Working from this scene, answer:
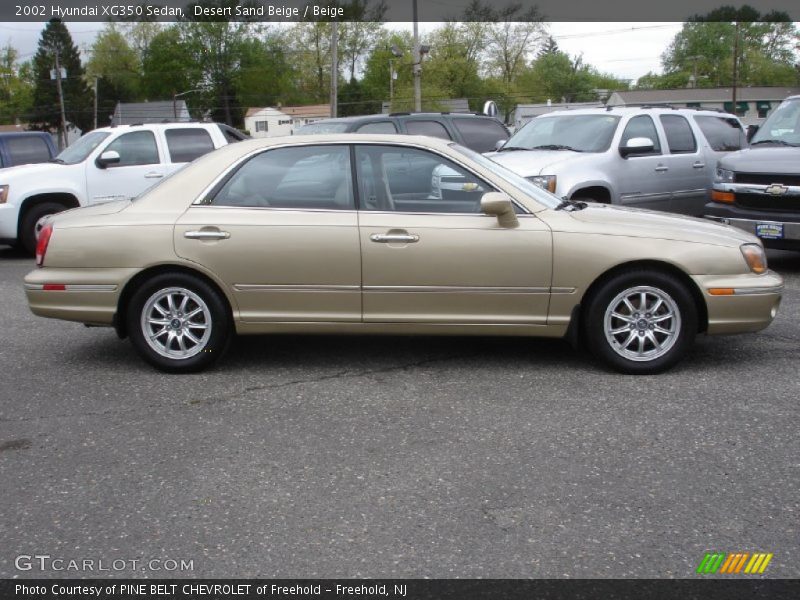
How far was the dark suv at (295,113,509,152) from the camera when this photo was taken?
1284 cm

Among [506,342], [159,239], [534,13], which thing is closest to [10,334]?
[159,239]

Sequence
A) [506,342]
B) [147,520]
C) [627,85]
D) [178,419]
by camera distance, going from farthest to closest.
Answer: [627,85] < [506,342] < [178,419] < [147,520]

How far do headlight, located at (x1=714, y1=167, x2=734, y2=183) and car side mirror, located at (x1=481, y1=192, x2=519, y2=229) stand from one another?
490cm

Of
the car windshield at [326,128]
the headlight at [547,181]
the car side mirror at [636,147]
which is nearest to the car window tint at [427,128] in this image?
the car windshield at [326,128]

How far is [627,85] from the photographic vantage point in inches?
5320

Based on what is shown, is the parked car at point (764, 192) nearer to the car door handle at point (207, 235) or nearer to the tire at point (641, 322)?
the tire at point (641, 322)

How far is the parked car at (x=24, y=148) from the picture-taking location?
46.0 ft

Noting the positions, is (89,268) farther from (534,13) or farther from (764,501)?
(534,13)

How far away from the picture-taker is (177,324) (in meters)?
5.66

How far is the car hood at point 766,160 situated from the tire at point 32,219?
28.4ft

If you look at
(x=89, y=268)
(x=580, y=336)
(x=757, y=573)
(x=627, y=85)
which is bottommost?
(x=757, y=573)

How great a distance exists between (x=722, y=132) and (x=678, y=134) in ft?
3.64

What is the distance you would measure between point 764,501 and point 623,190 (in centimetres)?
704

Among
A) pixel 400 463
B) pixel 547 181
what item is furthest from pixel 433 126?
pixel 400 463
